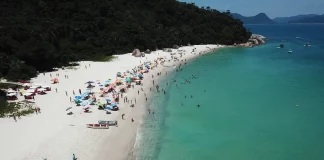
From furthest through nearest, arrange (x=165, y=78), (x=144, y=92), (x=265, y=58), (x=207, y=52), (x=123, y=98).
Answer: (x=207, y=52) → (x=265, y=58) → (x=165, y=78) → (x=144, y=92) → (x=123, y=98)

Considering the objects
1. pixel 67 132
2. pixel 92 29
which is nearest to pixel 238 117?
pixel 67 132

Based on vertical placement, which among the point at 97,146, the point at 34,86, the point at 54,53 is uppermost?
the point at 54,53

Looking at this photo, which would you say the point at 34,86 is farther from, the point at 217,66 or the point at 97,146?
the point at 217,66

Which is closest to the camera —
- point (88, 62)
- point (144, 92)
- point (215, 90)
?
point (144, 92)

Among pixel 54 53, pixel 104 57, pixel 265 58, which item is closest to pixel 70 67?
pixel 54 53

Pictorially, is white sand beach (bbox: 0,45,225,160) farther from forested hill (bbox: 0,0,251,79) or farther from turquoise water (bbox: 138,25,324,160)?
forested hill (bbox: 0,0,251,79)

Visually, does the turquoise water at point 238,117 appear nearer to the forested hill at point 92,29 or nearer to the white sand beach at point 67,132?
the white sand beach at point 67,132

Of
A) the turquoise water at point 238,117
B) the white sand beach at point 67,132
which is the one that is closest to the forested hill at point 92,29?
the white sand beach at point 67,132
